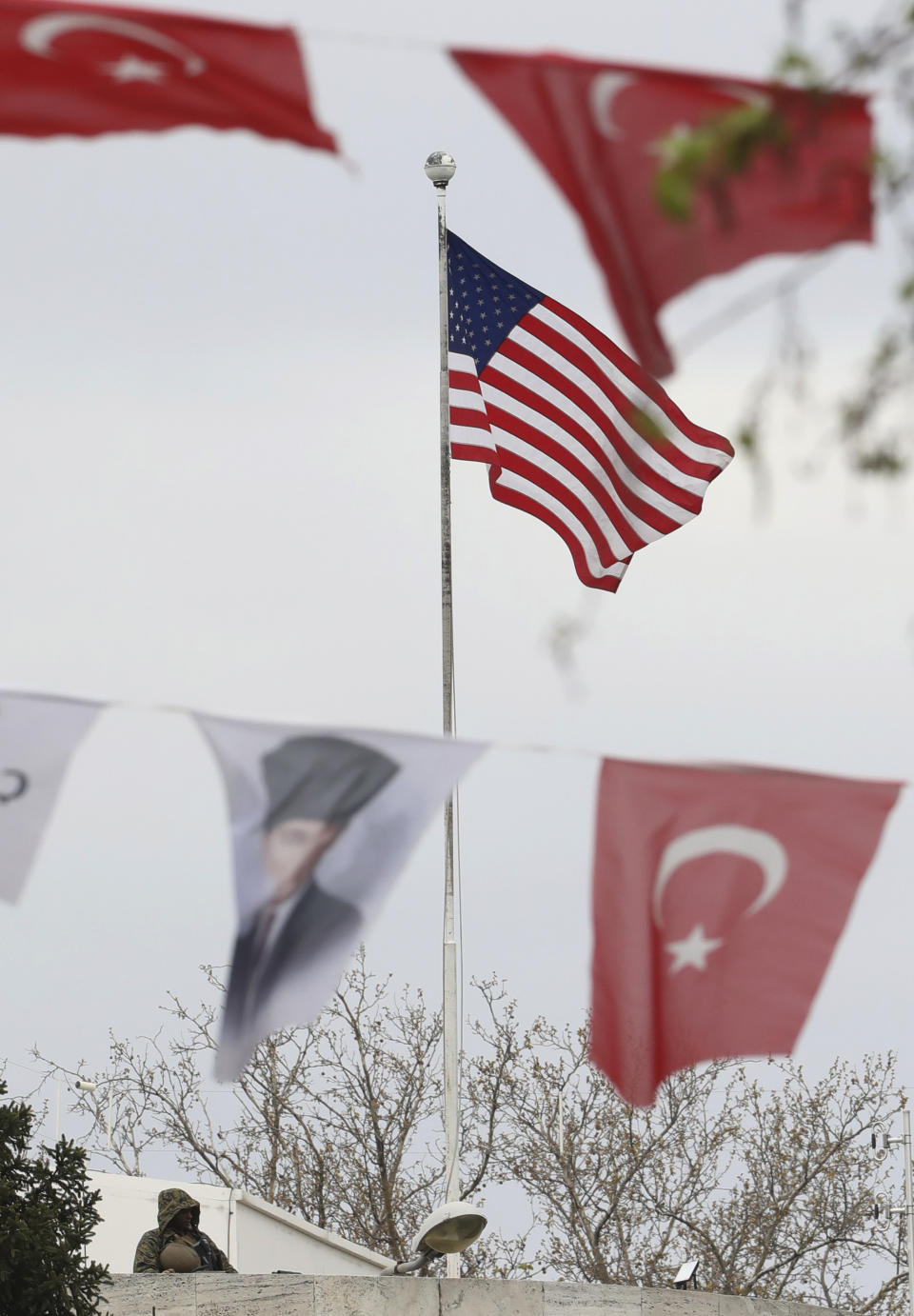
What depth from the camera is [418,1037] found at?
→ 2806 cm

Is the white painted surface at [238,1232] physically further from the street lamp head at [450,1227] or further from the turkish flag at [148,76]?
the turkish flag at [148,76]

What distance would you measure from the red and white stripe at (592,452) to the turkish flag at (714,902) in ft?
14.7

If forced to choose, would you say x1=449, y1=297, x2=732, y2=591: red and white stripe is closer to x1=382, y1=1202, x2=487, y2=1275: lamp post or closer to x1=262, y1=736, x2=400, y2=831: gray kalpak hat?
x1=382, y1=1202, x2=487, y2=1275: lamp post

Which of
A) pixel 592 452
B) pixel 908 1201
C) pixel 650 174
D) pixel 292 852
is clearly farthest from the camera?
pixel 908 1201

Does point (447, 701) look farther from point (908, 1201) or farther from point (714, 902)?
point (908, 1201)

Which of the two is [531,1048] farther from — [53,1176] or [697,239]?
[697,239]

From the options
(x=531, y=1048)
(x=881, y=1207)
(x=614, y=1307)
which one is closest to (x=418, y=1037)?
(x=531, y=1048)

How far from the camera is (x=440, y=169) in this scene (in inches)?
639

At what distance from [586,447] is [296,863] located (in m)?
5.87

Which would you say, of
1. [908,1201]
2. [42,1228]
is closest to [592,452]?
[42,1228]

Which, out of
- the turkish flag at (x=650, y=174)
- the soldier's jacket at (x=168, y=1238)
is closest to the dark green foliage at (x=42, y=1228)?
the soldier's jacket at (x=168, y=1238)

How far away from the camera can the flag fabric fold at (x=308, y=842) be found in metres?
7.63

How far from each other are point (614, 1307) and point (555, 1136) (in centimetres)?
1535

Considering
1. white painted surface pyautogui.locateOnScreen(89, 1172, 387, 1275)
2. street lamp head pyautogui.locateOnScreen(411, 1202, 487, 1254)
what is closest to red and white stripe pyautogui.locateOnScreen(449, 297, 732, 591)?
street lamp head pyautogui.locateOnScreen(411, 1202, 487, 1254)
